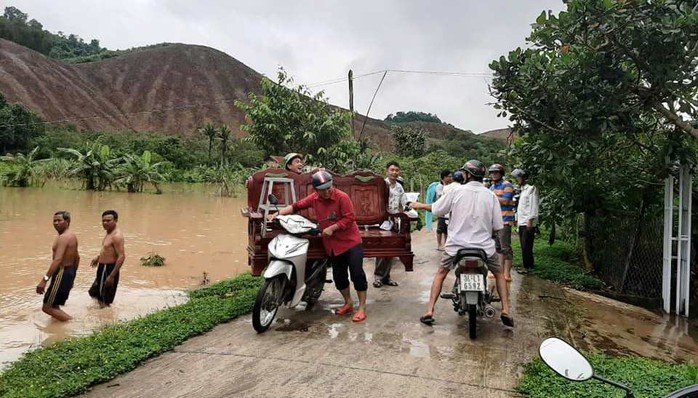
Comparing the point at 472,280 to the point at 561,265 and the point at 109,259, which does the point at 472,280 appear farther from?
the point at 109,259

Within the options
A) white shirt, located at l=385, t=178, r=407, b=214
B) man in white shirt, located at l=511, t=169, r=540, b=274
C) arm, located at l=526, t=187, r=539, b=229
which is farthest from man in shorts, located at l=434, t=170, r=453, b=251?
white shirt, located at l=385, t=178, r=407, b=214

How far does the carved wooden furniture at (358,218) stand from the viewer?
232 inches

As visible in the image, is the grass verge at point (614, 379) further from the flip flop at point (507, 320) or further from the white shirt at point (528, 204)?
the white shirt at point (528, 204)

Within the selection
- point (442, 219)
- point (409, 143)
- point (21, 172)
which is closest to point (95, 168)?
point (21, 172)

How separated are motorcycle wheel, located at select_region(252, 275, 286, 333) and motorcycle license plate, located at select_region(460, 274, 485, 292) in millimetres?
1752

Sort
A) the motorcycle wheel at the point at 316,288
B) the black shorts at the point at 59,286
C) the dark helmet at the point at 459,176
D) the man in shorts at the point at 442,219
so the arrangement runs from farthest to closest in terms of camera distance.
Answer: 1. the man in shorts at the point at 442,219
2. the black shorts at the point at 59,286
3. the motorcycle wheel at the point at 316,288
4. the dark helmet at the point at 459,176

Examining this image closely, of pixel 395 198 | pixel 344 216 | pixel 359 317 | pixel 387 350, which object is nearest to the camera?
pixel 387 350

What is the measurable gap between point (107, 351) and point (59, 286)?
95.4 inches

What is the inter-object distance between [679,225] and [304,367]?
5143 mm

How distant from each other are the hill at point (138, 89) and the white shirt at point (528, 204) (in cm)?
6957

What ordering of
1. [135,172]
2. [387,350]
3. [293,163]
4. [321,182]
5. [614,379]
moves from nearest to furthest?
[614,379]
[387,350]
[321,182]
[293,163]
[135,172]

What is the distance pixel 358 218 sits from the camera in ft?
23.6

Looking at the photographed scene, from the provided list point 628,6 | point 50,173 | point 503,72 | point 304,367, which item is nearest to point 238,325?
point 304,367

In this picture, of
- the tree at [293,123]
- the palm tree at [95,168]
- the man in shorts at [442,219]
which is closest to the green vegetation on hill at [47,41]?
the palm tree at [95,168]
